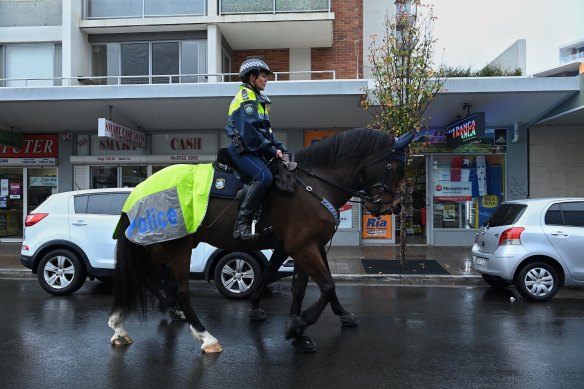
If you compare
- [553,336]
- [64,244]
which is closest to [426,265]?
[553,336]

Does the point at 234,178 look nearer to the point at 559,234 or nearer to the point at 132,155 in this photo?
the point at 559,234

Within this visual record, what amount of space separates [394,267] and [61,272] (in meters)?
6.60

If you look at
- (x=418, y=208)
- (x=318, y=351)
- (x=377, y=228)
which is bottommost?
(x=318, y=351)

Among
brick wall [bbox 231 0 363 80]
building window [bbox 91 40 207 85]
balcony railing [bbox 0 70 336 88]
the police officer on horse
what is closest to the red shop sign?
balcony railing [bbox 0 70 336 88]

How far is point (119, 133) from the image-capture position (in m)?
13.1

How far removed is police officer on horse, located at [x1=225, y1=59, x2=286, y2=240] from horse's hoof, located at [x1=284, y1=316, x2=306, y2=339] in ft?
3.05

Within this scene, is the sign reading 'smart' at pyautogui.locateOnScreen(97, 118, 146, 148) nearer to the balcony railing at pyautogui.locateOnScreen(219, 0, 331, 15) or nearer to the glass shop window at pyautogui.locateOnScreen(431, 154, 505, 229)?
the balcony railing at pyautogui.locateOnScreen(219, 0, 331, 15)

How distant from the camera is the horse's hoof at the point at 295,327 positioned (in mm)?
4809

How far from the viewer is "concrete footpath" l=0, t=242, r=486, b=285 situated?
9.74m

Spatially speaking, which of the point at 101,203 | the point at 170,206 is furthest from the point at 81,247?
the point at 170,206

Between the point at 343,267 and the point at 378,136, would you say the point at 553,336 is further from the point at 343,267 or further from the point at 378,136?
the point at 343,267

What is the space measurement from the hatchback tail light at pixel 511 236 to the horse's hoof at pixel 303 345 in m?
4.52

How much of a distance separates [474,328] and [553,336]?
0.85 meters

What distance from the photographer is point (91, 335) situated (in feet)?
18.4
